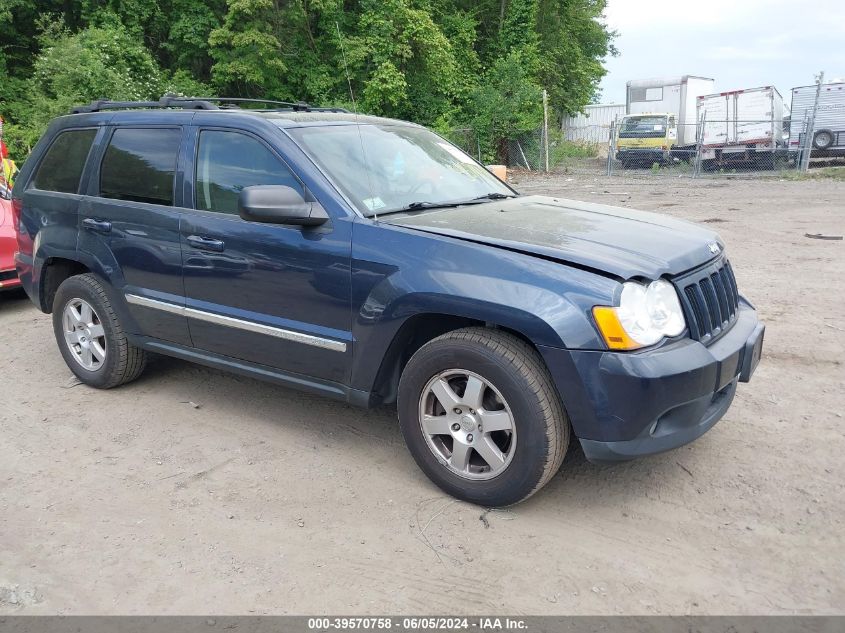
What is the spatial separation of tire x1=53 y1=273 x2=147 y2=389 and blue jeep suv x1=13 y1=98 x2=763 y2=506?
0.05 feet

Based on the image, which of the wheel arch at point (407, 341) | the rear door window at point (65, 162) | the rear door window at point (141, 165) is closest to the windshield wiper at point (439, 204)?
the wheel arch at point (407, 341)

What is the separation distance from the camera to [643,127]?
24844 mm

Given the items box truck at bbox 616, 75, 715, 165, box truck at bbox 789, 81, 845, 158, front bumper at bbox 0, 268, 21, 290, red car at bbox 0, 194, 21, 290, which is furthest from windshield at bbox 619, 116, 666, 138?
front bumper at bbox 0, 268, 21, 290

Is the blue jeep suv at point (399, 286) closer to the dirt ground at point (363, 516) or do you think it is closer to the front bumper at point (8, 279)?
the dirt ground at point (363, 516)

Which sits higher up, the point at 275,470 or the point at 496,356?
the point at 496,356

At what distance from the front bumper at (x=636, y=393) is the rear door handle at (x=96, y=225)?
121 inches

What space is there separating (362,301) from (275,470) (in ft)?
3.50

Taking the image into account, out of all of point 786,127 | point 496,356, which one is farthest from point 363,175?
point 786,127

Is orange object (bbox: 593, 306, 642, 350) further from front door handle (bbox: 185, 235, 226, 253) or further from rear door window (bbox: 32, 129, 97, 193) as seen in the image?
rear door window (bbox: 32, 129, 97, 193)

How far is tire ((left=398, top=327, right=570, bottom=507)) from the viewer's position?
308 centimetres

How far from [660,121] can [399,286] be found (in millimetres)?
23893

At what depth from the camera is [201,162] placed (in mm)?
4211

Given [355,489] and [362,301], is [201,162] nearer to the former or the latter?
[362,301]

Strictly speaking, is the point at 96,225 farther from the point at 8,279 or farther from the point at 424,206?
the point at 8,279
